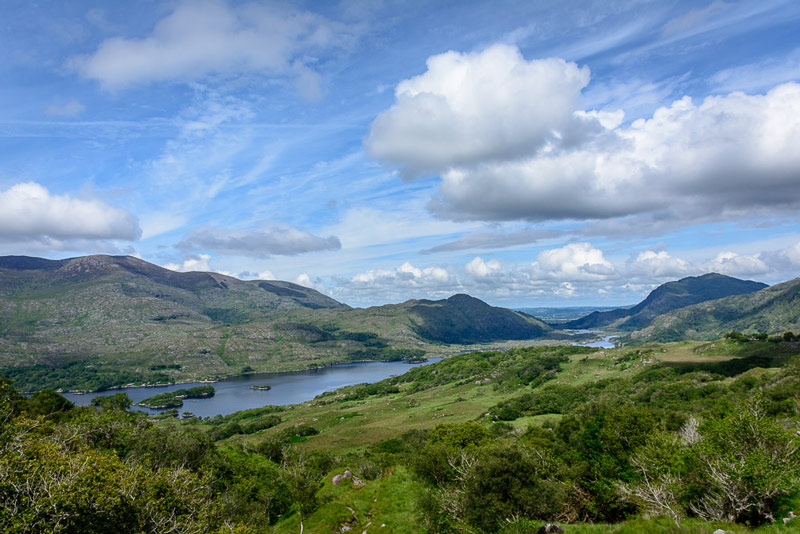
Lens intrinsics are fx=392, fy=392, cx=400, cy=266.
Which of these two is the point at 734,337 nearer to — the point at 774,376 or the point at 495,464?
the point at 774,376

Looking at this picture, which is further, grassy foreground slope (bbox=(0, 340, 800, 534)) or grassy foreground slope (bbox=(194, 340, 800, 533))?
grassy foreground slope (bbox=(194, 340, 800, 533))

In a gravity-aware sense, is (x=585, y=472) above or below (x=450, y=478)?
above

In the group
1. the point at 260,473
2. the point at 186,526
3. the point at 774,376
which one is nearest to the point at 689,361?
the point at 774,376

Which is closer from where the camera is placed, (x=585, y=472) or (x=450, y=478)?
(x=585, y=472)

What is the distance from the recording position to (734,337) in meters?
195

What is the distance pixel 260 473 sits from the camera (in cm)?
6881

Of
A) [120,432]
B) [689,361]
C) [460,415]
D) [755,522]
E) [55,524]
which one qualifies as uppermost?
[55,524]

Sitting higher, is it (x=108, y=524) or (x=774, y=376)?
(x=108, y=524)

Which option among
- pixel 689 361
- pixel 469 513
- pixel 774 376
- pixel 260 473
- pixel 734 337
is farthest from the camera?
pixel 734 337

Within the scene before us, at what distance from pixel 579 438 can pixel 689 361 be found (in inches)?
5946

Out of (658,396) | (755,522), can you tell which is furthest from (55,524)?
(658,396)

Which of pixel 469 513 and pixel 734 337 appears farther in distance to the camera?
pixel 734 337

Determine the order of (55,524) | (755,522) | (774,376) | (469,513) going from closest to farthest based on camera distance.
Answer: (55,524) < (755,522) < (469,513) < (774,376)

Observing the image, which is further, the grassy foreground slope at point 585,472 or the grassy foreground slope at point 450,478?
the grassy foreground slope at point 585,472
